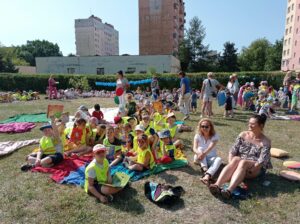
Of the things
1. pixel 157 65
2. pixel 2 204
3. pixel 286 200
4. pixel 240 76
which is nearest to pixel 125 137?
pixel 2 204

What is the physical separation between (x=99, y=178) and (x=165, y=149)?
6.54 feet

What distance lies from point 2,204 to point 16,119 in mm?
8033

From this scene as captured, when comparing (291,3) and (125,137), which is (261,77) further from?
(291,3)

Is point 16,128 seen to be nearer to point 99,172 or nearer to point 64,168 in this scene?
point 64,168

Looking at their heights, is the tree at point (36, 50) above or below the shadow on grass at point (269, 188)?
above

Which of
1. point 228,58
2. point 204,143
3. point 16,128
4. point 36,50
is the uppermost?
point 36,50

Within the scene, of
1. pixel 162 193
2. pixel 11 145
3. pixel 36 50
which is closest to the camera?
pixel 162 193

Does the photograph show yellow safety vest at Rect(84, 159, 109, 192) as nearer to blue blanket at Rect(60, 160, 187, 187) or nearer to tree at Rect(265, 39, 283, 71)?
blue blanket at Rect(60, 160, 187, 187)

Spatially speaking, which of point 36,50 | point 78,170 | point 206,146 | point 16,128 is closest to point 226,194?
point 206,146

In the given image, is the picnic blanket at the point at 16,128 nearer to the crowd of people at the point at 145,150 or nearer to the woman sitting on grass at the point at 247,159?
the crowd of people at the point at 145,150

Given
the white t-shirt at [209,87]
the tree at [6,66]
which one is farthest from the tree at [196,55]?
the white t-shirt at [209,87]

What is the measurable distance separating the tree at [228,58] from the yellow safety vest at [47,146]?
4926 centimetres

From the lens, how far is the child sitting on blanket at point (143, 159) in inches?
207

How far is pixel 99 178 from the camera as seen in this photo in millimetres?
4312
